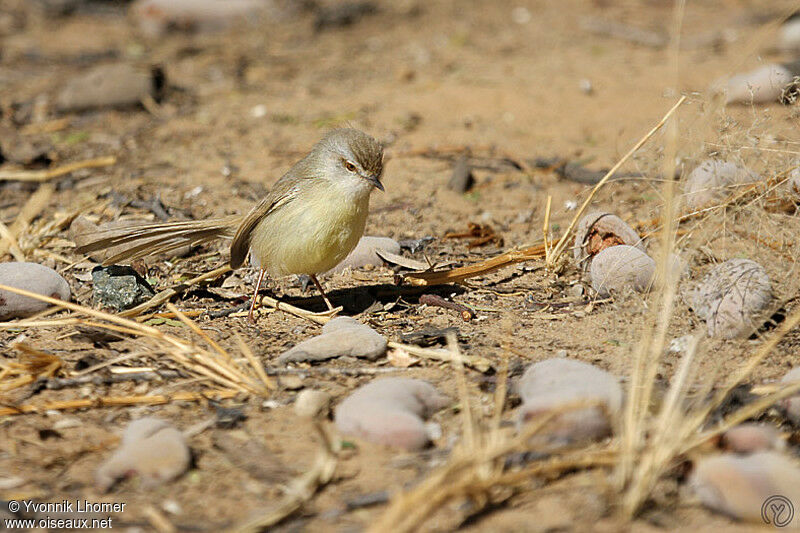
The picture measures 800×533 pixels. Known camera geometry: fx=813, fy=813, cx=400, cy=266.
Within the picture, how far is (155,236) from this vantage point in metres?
5.34

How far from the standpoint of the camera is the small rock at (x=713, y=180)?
495 cm

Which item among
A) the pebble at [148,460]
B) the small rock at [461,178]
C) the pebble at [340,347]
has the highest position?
the pebble at [148,460]

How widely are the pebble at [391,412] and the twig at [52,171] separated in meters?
4.91

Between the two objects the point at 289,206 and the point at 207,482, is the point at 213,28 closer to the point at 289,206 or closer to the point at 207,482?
the point at 289,206

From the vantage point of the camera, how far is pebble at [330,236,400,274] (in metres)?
5.90

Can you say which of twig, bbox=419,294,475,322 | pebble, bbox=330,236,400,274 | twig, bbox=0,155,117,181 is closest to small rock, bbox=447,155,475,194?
pebble, bbox=330,236,400,274

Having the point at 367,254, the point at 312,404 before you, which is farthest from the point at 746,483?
the point at 367,254

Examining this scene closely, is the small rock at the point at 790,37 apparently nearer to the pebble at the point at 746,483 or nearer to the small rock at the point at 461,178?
the small rock at the point at 461,178

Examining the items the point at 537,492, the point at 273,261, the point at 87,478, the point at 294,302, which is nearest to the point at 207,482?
the point at 87,478

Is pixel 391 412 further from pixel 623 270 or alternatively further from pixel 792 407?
pixel 623 270

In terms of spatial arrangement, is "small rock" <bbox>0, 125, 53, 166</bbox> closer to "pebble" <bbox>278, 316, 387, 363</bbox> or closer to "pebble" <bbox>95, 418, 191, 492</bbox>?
"pebble" <bbox>278, 316, 387, 363</bbox>

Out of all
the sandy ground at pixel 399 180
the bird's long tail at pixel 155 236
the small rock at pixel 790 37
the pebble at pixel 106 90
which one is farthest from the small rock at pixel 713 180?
the pebble at pixel 106 90

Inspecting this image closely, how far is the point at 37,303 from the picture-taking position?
4.91 m

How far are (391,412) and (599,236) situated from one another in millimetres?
2404
